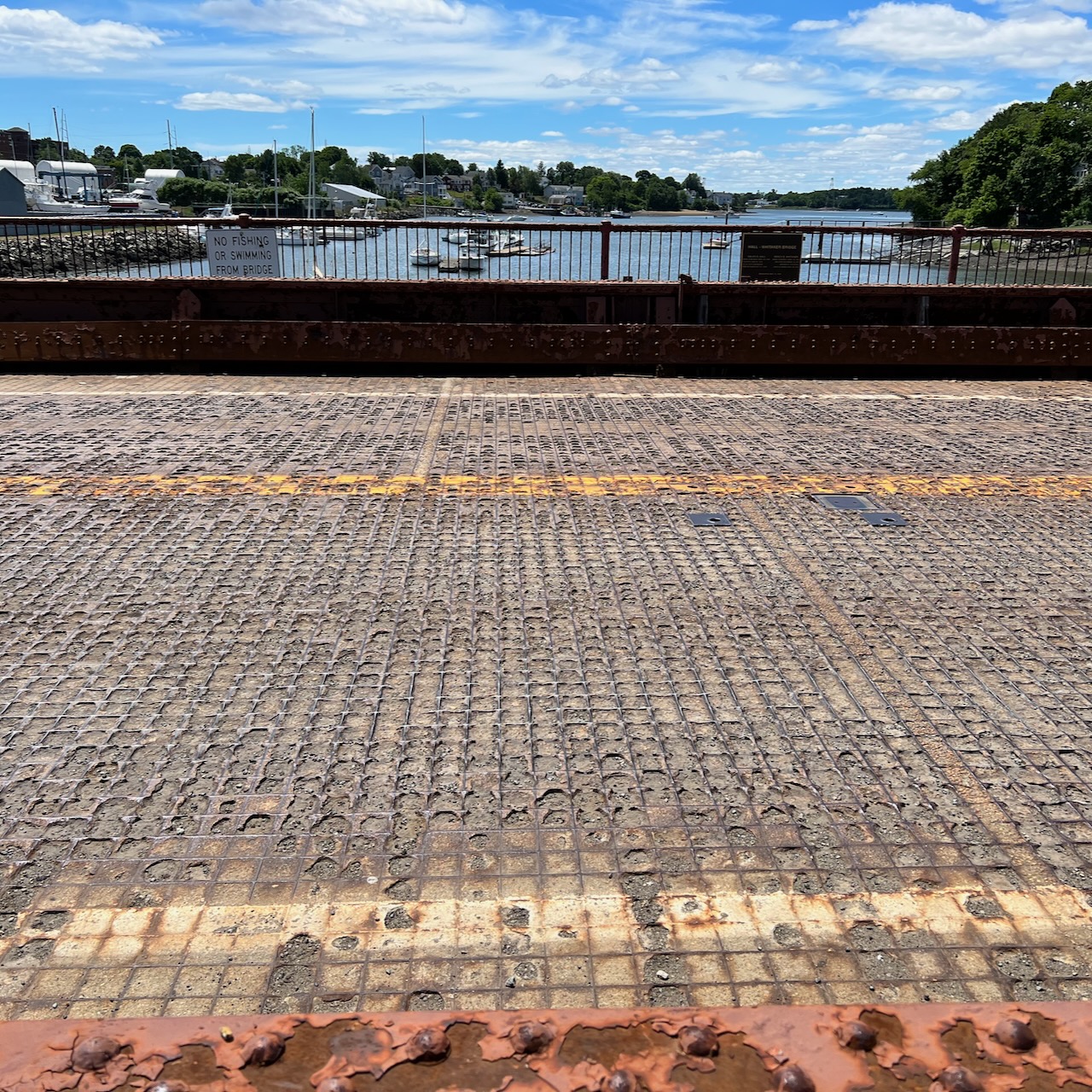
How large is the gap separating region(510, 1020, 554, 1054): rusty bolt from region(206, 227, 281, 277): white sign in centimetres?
1138

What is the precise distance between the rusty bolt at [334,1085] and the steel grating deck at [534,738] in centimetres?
45

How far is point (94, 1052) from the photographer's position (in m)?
2.04

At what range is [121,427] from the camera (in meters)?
8.76

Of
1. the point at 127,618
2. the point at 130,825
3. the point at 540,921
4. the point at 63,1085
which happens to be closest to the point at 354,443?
the point at 127,618

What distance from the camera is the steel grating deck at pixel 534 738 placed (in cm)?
272

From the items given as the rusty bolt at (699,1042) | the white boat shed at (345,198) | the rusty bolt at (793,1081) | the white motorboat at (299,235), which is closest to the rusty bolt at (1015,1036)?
the rusty bolt at (793,1081)

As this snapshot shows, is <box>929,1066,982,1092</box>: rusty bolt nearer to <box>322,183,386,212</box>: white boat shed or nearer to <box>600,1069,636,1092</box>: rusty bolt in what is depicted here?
<box>600,1069,636,1092</box>: rusty bolt

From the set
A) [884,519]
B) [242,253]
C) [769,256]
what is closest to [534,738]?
[884,519]

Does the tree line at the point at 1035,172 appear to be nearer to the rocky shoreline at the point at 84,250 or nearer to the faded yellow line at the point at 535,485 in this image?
the rocky shoreline at the point at 84,250

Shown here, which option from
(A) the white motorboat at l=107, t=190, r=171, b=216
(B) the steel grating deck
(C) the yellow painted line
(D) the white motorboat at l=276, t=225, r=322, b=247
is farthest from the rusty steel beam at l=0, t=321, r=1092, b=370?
(A) the white motorboat at l=107, t=190, r=171, b=216

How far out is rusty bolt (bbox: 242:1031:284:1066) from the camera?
2107 millimetres

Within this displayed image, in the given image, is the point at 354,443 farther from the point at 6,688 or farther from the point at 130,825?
the point at 130,825

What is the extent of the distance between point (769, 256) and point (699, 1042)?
11761 mm

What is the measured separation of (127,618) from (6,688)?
0.76 m
